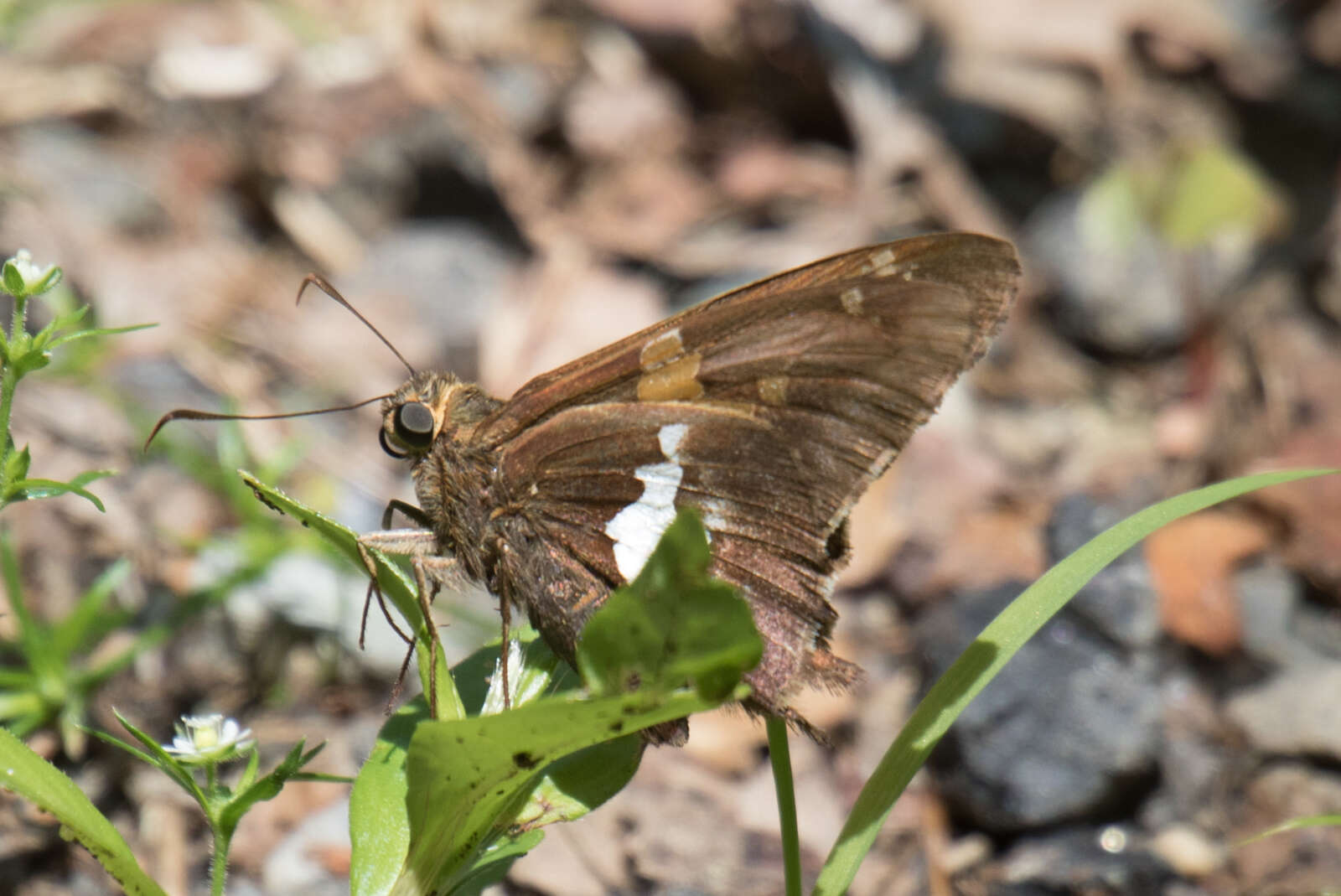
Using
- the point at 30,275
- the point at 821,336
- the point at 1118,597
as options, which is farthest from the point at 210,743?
the point at 1118,597

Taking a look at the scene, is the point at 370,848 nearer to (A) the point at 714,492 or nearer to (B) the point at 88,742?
(A) the point at 714,492

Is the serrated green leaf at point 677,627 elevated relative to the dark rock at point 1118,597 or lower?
lower

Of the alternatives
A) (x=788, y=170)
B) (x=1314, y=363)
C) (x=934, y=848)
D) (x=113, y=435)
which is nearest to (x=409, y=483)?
(x=113, y=435)

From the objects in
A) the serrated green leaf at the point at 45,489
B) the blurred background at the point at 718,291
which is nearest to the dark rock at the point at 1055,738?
the blurred background at the point at 718,291

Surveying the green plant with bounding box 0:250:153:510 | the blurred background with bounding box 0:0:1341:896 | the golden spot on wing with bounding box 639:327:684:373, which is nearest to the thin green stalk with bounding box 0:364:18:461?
the green plant with bounding box 0:250:153:510

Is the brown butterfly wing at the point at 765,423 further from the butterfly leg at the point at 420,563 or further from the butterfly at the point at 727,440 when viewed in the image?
the butterfly leg at the point at 420,563

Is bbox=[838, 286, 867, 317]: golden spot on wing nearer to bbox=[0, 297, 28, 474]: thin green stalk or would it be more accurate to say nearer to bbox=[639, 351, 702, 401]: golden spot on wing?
bbox=[639, 351, 702, 401]: golden spot on wing

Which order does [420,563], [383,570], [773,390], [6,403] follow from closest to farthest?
[6,403] → [383,570] → [420,563] → [773,390]

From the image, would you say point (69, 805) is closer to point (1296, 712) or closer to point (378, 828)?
point (378, 828)
